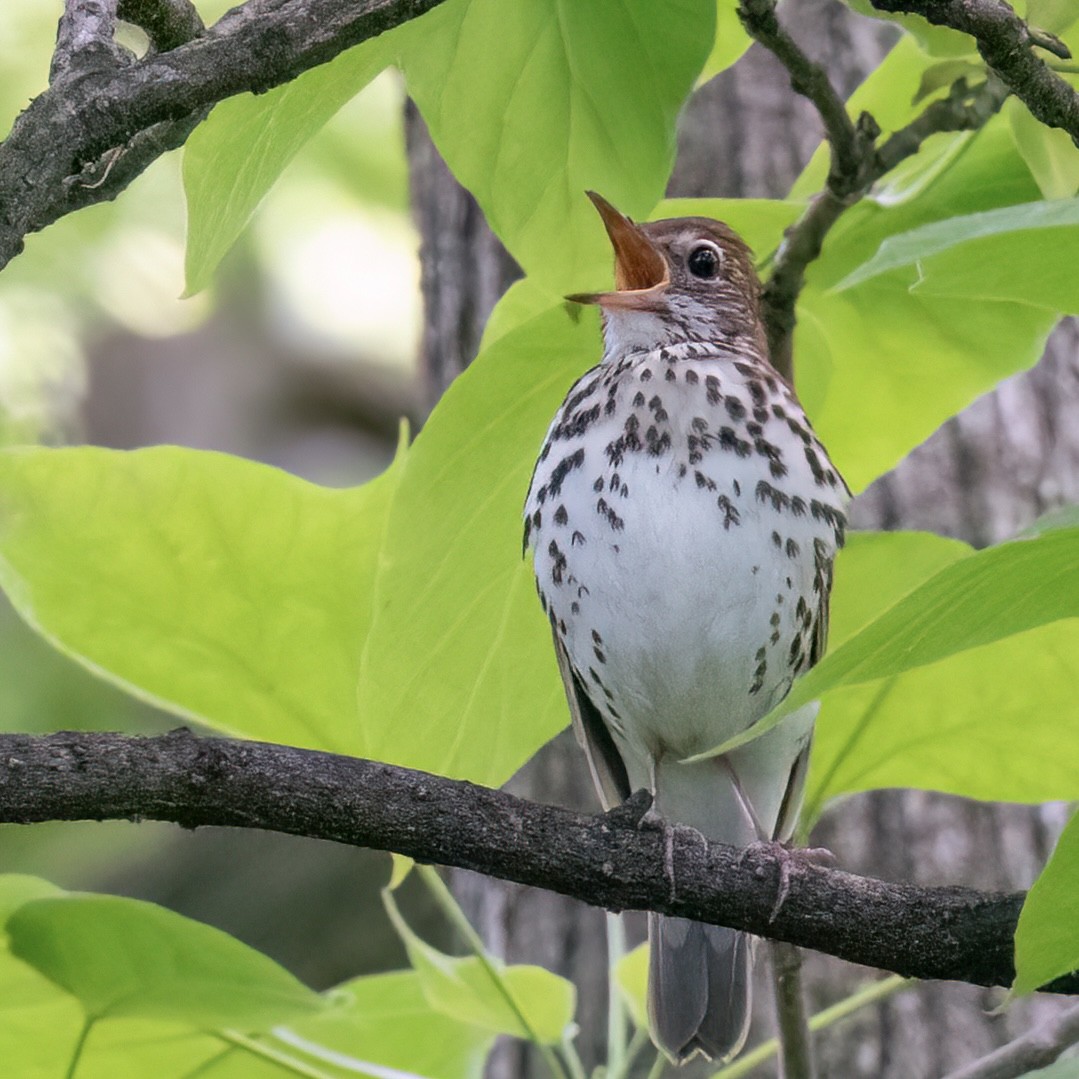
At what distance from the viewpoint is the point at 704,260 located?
86.1 inches

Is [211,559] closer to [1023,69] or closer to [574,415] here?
[574,415]

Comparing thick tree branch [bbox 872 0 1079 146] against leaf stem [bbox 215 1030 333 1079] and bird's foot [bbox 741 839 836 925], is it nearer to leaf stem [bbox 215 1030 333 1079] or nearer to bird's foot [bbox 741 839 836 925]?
bird's foot [bbox 741 839 836 925]

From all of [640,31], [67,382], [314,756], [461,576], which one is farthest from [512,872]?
[67,382]

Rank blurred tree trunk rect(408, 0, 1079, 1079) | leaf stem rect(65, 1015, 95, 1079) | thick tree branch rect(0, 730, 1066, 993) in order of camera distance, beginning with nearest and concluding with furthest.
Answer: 1. thick tree branch rect(0, 730, 1066, 993)
2. leaf stem rect(65, 1015, 95, 1079)
3. blurred tree trunk rect(408, 0, 1079, 1079)

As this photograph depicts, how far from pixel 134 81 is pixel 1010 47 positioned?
0.60 meters

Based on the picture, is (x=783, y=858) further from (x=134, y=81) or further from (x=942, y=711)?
(x=134, y=81)

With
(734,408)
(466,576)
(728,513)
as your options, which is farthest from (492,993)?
(734,408)

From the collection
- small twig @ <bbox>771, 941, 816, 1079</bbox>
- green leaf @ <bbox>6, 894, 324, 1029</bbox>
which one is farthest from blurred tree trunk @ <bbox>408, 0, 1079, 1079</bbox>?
green leaf @ <bbox>6, 894, 324, 1029</bbox>

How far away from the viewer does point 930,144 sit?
1503mm

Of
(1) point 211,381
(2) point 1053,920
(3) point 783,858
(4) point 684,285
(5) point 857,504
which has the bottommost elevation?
(2) point 1053,920

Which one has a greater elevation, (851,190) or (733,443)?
(733,443)

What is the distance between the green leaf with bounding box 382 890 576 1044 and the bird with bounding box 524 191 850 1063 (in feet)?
1.22

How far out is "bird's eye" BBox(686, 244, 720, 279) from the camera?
2.18 metres

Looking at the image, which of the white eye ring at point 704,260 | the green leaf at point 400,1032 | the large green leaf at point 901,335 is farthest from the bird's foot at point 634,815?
the white eye ring at point 704,260
